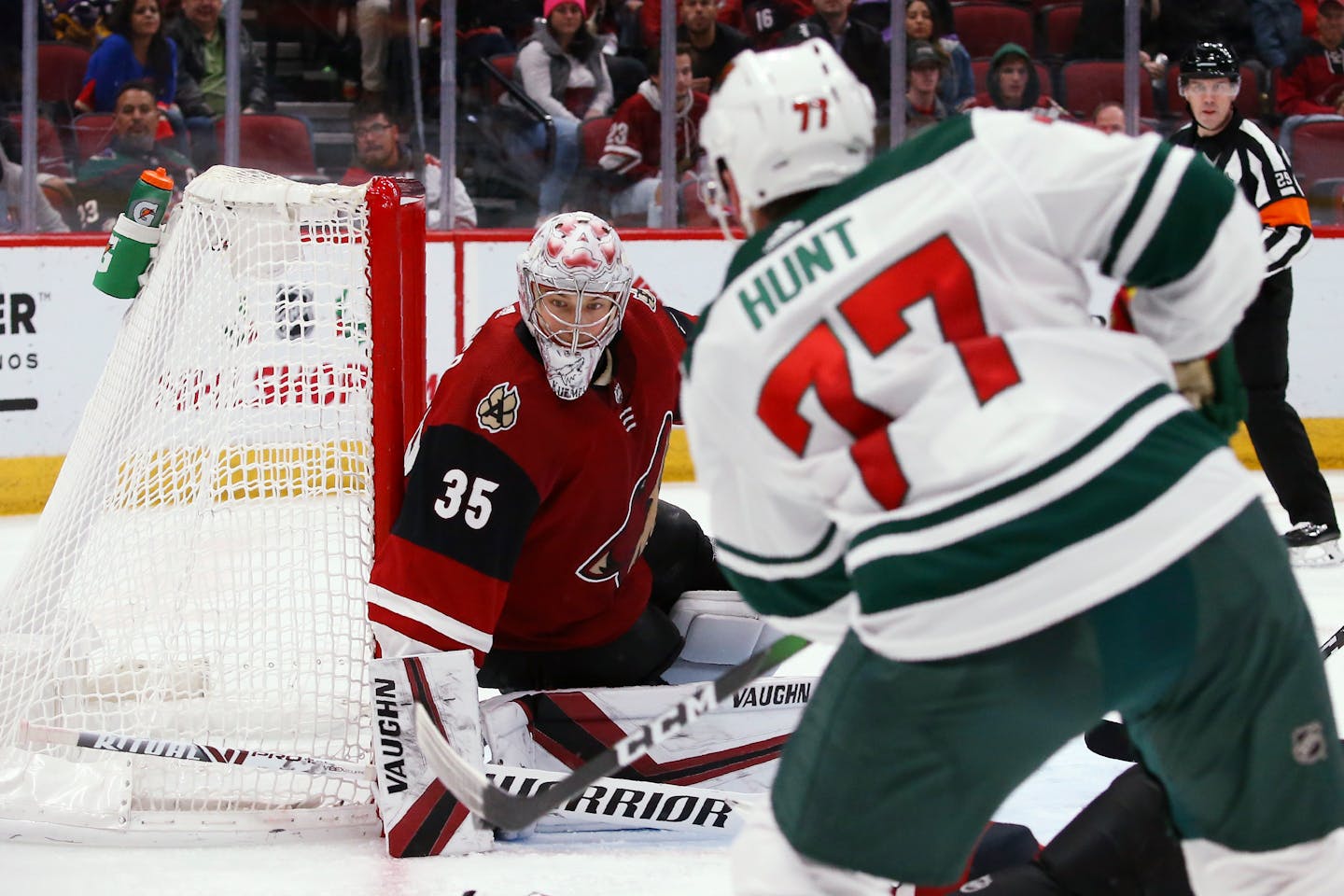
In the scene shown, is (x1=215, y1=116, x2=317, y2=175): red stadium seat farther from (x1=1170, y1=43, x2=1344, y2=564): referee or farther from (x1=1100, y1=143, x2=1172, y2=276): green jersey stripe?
(x1=1100, y1=143, x2=1172, y2=276): green jersey stripe

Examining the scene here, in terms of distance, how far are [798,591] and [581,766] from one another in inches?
22.1

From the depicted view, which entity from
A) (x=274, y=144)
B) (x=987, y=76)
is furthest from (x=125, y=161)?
(x=987, y=76)

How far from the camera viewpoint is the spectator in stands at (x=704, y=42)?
5293 mm

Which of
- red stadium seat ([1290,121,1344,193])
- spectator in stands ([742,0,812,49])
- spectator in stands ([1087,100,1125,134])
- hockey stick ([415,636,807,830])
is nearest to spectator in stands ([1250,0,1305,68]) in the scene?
red stadium seat ([1290,121,1344,193])

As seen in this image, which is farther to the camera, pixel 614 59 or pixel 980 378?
pixel 614 59

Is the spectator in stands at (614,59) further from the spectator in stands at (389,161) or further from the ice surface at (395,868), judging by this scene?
the ice surface at (395,868)

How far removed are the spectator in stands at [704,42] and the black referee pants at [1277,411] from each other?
1.94 m

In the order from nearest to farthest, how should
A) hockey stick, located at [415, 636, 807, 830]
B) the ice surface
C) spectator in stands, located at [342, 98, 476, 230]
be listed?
1. hockey stick, located at [415, 636, 807, 830]
2. the ice surface
3. spectator in stands, located at [342, 98, 476, 230]

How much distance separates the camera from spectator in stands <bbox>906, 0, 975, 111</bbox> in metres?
5.49

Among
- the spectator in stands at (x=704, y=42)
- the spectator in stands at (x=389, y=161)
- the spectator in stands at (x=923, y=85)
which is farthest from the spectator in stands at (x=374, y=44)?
the spectator in stands at (x=923, y=85)

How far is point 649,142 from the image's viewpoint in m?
5.36

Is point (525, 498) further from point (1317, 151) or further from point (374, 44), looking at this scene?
point (1317, 151)

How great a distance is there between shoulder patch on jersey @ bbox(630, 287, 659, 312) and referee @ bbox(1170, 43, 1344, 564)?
1.75 meters

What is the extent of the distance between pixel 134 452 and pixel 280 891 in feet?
2.32
